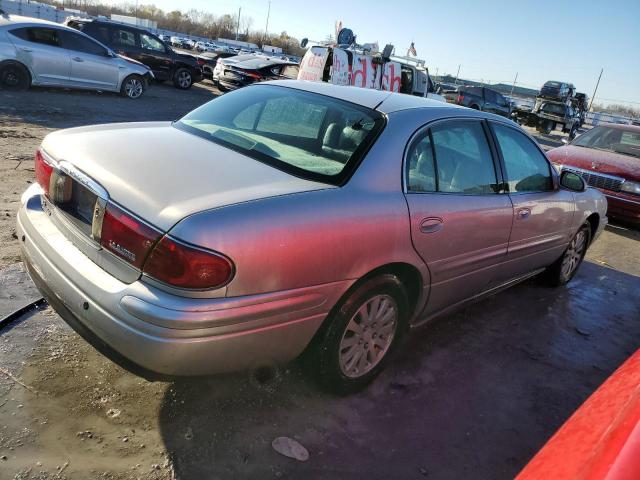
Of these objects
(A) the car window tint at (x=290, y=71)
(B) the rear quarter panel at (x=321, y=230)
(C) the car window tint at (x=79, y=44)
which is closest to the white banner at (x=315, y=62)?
(A) the car window tint at (x=290, y=71)

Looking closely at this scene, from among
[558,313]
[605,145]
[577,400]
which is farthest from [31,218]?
[605,145]

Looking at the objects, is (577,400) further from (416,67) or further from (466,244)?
(416,67)

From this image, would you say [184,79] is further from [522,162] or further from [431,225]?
[431,225]

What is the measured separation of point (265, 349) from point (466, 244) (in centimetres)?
156

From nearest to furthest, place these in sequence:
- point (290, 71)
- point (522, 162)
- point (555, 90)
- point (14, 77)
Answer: point (522, 162)
point (14, 77)
point (290, 71)
point (555, 90)

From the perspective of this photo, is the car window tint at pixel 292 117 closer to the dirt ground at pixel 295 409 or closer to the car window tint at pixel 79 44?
the dirt ground at pixel 295 409

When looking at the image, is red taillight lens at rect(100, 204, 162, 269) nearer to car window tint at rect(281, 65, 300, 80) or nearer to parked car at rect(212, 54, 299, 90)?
parked car at rect(212, 54, 299, 90)

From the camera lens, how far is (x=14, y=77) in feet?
35.8

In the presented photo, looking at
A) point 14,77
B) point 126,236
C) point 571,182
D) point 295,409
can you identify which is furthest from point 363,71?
point 126,236

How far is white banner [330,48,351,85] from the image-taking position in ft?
43.4

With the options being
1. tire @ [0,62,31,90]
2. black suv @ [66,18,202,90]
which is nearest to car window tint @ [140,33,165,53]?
black suv @ [66,18,202,90]

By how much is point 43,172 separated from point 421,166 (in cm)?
209

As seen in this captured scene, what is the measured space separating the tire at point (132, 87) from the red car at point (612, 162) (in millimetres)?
9672

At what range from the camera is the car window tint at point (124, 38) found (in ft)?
49.9
